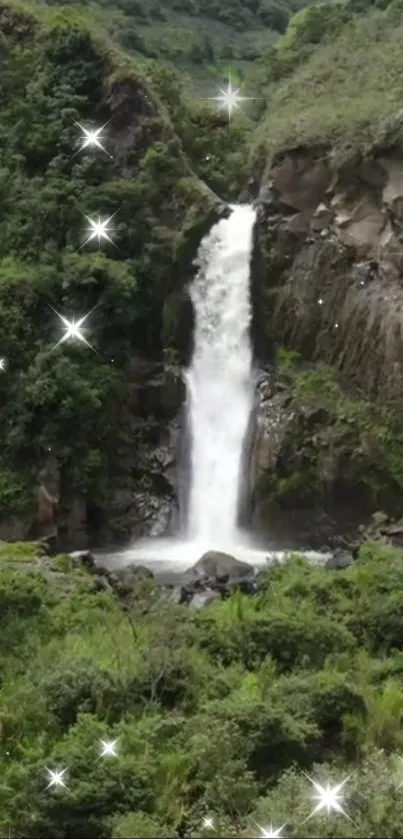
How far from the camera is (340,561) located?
21828 mm

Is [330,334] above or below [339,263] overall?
below

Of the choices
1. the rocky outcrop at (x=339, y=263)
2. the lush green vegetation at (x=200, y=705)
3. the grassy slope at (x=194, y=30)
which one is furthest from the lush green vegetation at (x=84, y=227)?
the grassy slope at (x=194, y=30)

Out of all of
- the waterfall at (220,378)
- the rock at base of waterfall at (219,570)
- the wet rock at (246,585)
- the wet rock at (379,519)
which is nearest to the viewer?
the wet rock at (246,585)

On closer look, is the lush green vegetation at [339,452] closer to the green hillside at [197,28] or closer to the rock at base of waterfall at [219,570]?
the rock at base of waterfall at [219,570]

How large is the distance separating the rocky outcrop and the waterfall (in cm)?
76

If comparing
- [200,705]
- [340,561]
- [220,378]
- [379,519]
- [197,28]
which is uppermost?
[197,28]

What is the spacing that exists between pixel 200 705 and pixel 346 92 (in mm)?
23809

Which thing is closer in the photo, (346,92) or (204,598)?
(204,598)

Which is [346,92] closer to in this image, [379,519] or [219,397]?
[219,397]

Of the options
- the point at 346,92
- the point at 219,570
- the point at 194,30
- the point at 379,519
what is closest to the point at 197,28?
the point at 194,30

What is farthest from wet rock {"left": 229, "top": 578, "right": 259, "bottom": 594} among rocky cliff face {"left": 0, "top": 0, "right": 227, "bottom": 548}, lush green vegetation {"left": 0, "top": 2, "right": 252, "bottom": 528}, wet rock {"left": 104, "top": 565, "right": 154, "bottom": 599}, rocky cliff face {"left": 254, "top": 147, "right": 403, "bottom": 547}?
lush green vegetation {"left": 0, "top": 2, "right": 252, "bottom": 528}

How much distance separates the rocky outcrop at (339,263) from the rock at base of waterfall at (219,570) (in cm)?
765

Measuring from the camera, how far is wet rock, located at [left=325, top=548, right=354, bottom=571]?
2114 cm

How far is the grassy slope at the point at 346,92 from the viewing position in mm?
28719
